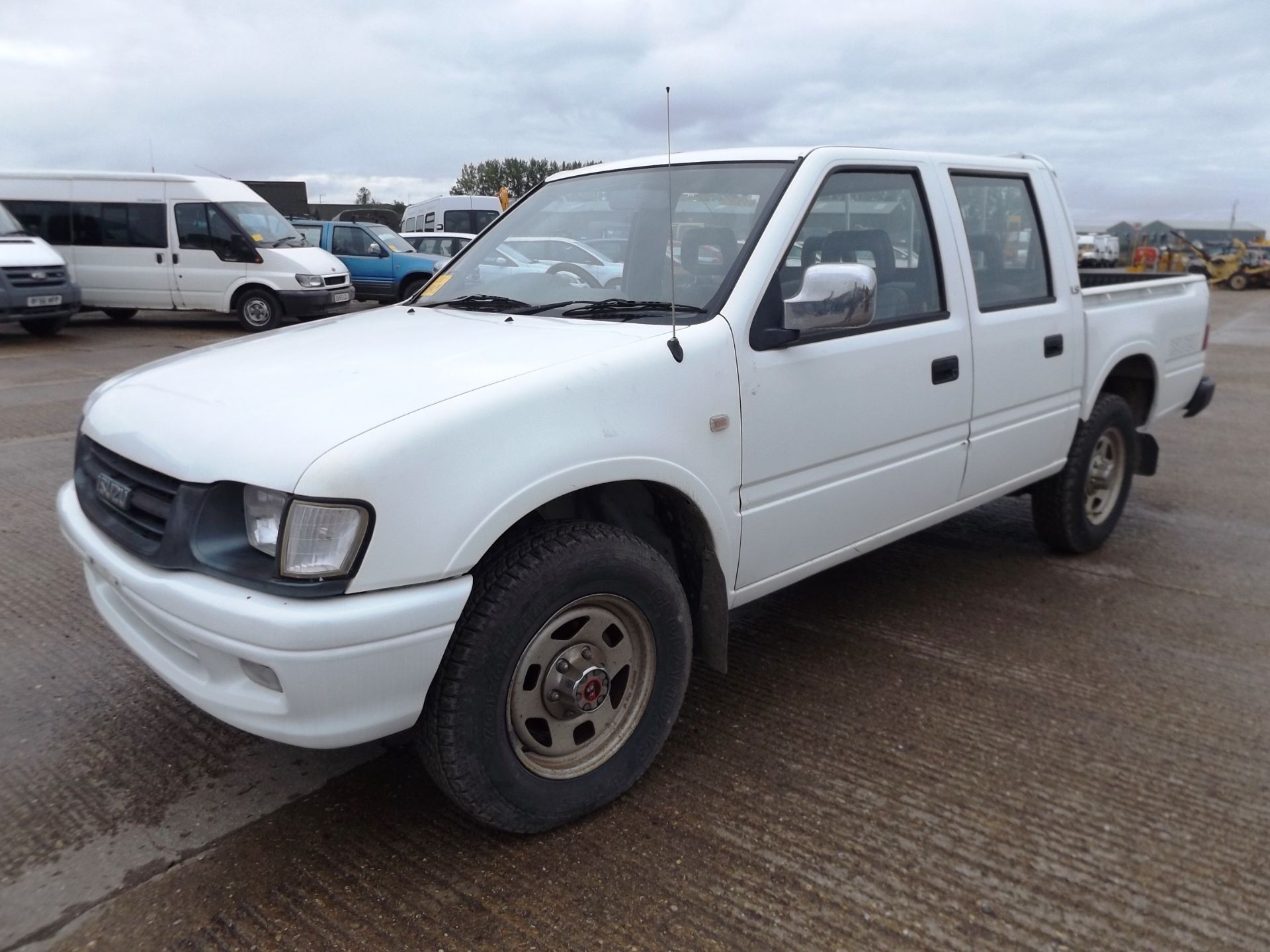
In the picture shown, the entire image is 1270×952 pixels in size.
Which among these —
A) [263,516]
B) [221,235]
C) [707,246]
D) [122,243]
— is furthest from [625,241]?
Result: [122,243]

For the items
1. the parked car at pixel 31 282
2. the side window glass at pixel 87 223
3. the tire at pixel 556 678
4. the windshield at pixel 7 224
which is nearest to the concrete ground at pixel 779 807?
the tire at pixel 556 678

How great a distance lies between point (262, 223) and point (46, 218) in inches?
120

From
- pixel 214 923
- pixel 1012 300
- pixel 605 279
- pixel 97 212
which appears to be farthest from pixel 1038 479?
pixel 97 212

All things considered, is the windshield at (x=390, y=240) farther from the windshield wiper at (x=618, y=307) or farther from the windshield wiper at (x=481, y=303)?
the windshield wiper at (x=618, y=307)

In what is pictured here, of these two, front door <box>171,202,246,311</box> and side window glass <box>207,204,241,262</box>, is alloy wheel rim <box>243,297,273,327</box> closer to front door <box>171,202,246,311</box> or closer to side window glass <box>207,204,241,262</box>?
front door <box>171,202,246,311</box>

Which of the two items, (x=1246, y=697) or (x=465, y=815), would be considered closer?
(x=465, y=815)

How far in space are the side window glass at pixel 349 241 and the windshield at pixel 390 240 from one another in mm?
233

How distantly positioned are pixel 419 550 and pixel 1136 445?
4.03 m

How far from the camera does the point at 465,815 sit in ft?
9.00

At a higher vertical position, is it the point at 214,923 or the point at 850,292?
the point at 850,292

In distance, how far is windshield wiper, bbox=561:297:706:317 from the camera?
3.00 m

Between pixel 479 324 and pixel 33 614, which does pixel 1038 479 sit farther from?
pixel 33 614

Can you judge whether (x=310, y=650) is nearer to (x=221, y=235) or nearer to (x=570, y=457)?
(x=570, y=457)

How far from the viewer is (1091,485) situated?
15.8 ft
